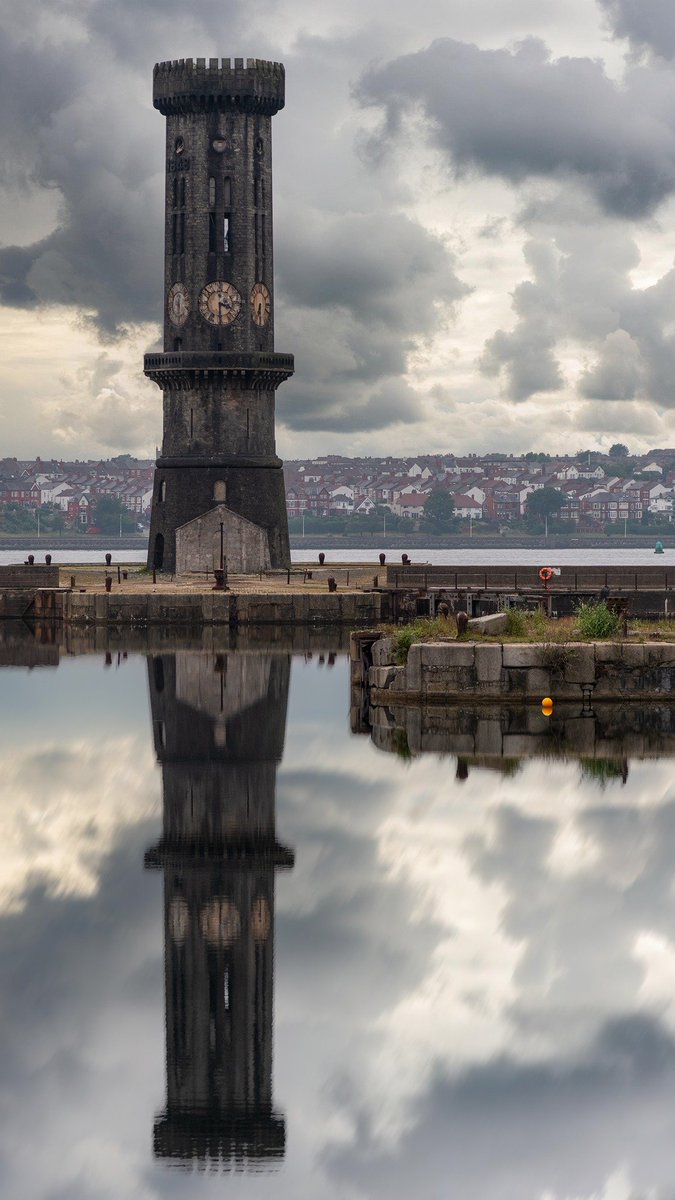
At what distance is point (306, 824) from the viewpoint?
26516 mm

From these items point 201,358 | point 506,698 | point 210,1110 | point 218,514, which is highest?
point 201,358

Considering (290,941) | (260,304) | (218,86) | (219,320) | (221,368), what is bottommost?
(290,941)

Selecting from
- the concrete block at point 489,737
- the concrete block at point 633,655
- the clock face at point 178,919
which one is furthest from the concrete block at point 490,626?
the clock face at point 178,919

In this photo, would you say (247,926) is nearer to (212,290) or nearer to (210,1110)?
(210,1110)

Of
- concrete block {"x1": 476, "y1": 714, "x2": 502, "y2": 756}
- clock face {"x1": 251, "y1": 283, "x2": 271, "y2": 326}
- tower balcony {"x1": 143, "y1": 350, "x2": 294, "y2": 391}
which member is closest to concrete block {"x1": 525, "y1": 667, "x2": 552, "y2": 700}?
concrete block {"x1": 476, "y1": 714, "x2": 502, "y2": 756}

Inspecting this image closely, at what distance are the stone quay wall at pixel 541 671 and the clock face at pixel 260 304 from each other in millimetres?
45630

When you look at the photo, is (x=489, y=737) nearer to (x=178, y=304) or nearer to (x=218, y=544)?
(x=218, y=544)

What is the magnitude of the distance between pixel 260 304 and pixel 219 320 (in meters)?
1.92

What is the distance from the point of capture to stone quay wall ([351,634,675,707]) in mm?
36094

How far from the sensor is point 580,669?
1422 inches

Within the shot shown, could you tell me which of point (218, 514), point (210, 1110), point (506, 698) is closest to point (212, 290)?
point (218, 514)

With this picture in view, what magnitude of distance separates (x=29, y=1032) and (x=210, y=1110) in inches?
80.3

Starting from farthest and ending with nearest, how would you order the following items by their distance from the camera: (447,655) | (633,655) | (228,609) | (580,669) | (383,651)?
(228,609) < (383,651) < (447,655) < (633,655) < (580,669)

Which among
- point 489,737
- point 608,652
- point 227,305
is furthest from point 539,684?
point 227,305
